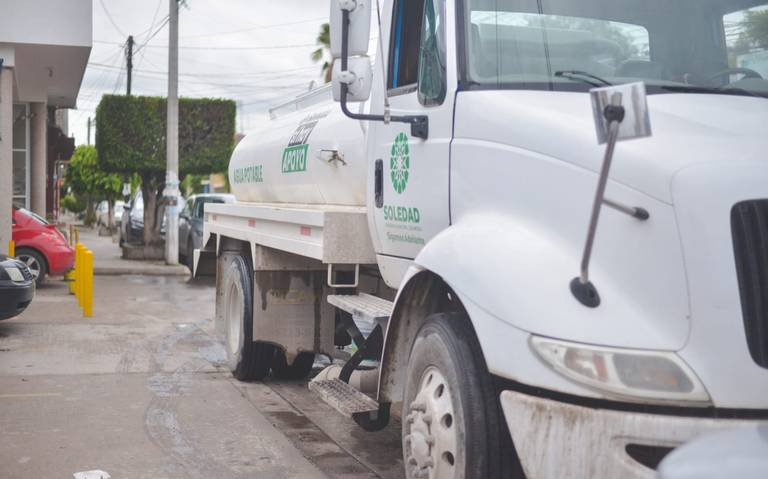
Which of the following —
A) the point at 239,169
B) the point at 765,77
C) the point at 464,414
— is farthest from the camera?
the point at 239,169

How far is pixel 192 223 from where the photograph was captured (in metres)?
23.5

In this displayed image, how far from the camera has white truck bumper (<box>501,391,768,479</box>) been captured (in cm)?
330

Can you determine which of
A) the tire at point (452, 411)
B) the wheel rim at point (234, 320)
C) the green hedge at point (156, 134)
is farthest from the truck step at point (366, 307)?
the green hedge at point (156, 134)

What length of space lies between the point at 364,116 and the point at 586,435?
81.0 inches

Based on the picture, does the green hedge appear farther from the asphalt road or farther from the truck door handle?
the truck door handle

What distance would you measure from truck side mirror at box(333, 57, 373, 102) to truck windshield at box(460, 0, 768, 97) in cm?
56

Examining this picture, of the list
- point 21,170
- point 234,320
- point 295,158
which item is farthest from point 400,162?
point 21,170

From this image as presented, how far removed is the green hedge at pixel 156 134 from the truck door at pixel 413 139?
794 inches

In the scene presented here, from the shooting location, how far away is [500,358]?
368 centimetres

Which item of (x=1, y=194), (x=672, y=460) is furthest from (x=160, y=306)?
(x=672, y=460)

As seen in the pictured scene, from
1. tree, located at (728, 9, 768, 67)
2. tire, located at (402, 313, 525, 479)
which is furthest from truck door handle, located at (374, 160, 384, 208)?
tree, located at (728, 9, 768, 67)

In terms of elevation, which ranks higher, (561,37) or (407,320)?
(561,37)

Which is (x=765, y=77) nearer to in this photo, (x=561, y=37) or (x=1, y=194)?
(x=561, y=37)

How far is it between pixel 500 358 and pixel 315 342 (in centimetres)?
438
